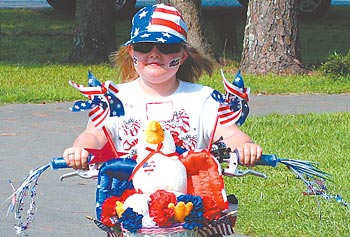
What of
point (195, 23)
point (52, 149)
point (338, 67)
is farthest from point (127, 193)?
point (195, 23)

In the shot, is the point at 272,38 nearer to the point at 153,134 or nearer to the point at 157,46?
the point at 157,46

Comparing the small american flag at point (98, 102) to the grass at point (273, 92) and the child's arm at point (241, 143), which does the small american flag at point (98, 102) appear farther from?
the grass at point (273, 92)

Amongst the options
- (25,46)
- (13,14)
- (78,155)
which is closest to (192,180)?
(78,155)

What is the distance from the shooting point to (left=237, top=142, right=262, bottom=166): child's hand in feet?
11.3

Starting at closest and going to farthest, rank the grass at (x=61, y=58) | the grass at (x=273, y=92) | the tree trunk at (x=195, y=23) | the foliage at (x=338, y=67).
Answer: the grass at (x=273, y=92), the grass at (x=61, y=58), the foliage at (x=338, y=67), the tree trunk at (x=195, y=23)

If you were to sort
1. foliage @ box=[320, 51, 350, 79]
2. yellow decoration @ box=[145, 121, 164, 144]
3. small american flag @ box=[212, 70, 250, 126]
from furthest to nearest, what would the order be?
1. foliage @ box=[320, 51, 350, 79]
2. small american flag @ box=[212, 70, 250, 126]
3. yellow decoration @ box=[145, 121, 164, 144]

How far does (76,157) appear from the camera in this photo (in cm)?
344

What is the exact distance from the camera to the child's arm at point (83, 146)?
344 cm

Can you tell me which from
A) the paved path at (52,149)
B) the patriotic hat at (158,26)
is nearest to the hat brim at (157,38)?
the patriotic hat at (158,26)

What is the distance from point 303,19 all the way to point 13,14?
23.1 feet

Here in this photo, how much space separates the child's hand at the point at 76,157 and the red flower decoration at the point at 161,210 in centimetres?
39

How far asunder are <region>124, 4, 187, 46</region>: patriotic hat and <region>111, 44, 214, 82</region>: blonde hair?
0.82 ft

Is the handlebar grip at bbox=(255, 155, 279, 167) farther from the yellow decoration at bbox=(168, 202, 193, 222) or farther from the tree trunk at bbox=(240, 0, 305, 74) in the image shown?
the tree trunk at bbox=(240, 0, 305, 74)

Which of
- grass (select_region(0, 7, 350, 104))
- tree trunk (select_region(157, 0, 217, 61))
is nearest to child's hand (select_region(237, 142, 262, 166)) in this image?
grass (select_region(0, 7, 350, 104))
